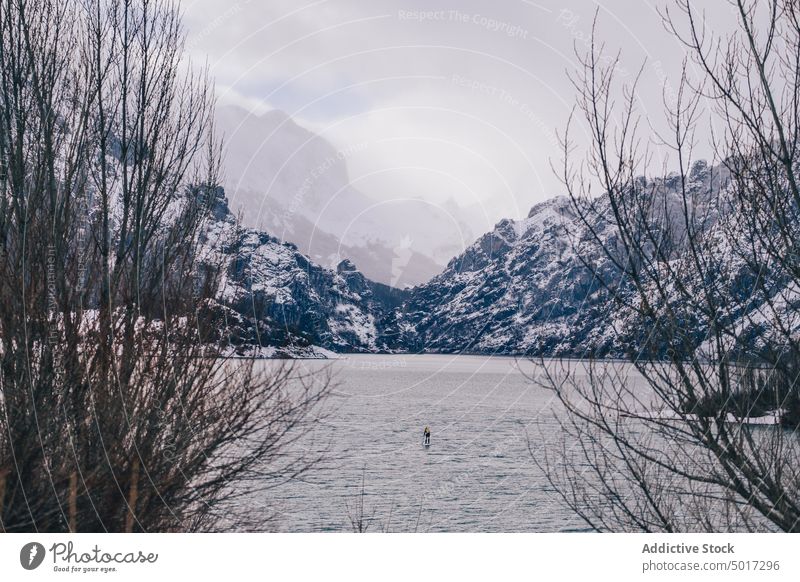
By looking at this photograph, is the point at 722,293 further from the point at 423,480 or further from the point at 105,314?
the point at 423,480

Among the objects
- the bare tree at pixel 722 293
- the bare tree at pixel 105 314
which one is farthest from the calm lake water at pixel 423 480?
the bare tree at pixel 722 293

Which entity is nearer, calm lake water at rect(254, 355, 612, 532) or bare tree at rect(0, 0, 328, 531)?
bare tree at rect(0, 0, 328, 531)

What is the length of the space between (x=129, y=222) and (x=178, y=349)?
100 inches

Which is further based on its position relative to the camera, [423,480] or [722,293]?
[423,480]

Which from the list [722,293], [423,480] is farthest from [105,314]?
[423,480]

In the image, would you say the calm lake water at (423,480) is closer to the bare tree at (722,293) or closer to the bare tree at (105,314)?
the bare tree at (105,314)

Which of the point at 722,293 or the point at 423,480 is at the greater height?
the point at 722,293

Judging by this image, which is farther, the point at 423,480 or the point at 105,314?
the point at 423,480

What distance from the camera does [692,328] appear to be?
7262 millimetres

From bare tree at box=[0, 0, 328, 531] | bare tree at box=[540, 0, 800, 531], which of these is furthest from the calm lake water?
bare tree at box=[540, 0, 800, 531]

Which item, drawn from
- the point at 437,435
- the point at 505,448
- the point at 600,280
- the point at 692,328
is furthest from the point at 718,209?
the point at 437,435

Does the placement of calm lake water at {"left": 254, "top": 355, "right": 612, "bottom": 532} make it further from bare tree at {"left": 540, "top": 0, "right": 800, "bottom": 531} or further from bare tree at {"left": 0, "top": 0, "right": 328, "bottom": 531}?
bare tree at {"left": 540, "top": 0, "right": 800, "bottom": 531}

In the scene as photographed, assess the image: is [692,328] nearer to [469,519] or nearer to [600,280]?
[600,280]

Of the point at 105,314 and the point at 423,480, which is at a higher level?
the point at 105,314
